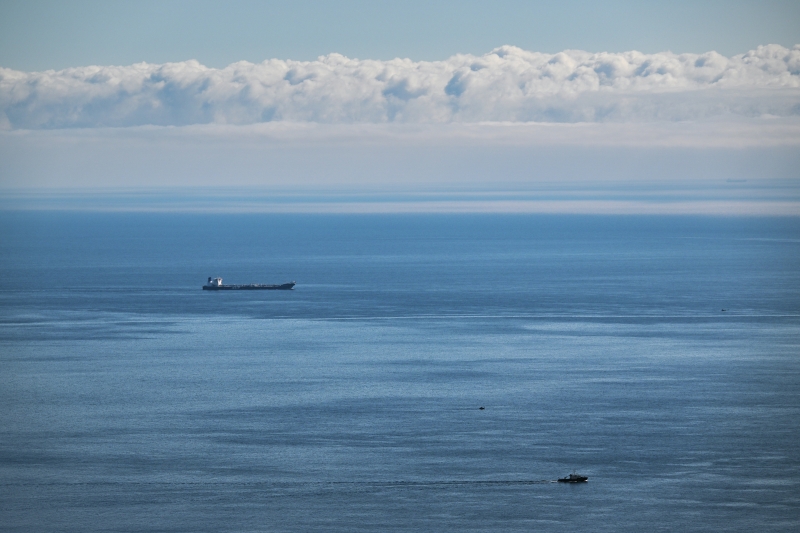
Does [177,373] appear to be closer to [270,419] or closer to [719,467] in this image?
[270,419]

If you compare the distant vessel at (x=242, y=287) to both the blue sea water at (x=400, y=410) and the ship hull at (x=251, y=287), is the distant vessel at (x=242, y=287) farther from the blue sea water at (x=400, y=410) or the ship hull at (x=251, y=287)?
the blue sea water at (x=400, y=410)

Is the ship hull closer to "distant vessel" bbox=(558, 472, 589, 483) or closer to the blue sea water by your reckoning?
the blue sea water

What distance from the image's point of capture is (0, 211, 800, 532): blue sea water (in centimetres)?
6266

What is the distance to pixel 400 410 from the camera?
270 ft

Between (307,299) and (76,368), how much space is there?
47.2 meters

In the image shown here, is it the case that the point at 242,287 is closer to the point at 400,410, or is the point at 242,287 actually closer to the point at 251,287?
the point at 251,287

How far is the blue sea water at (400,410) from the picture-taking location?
62.7 m

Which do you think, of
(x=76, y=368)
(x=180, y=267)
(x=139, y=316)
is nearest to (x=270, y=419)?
(x=76, y=368)

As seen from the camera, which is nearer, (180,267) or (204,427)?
(204,427)

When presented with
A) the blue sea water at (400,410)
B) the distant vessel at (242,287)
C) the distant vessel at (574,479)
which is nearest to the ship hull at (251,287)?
the distant vessel at (242,287)

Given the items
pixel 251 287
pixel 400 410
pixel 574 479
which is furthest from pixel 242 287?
pixel 574 479

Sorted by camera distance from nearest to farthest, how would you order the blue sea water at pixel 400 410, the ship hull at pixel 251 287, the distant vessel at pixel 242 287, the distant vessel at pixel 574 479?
the blue sea water at pixel 400 410 < the distant vessel at pixel 574 479 < the ship hull at pixel 251 287 < the distant vessel at pixel 242 287

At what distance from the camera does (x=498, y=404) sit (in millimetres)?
84062

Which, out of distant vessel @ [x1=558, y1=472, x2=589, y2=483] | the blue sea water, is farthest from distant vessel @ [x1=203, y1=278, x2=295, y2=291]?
distant vessel @ [x1=558, y1=472, x2=589, y2=483]
